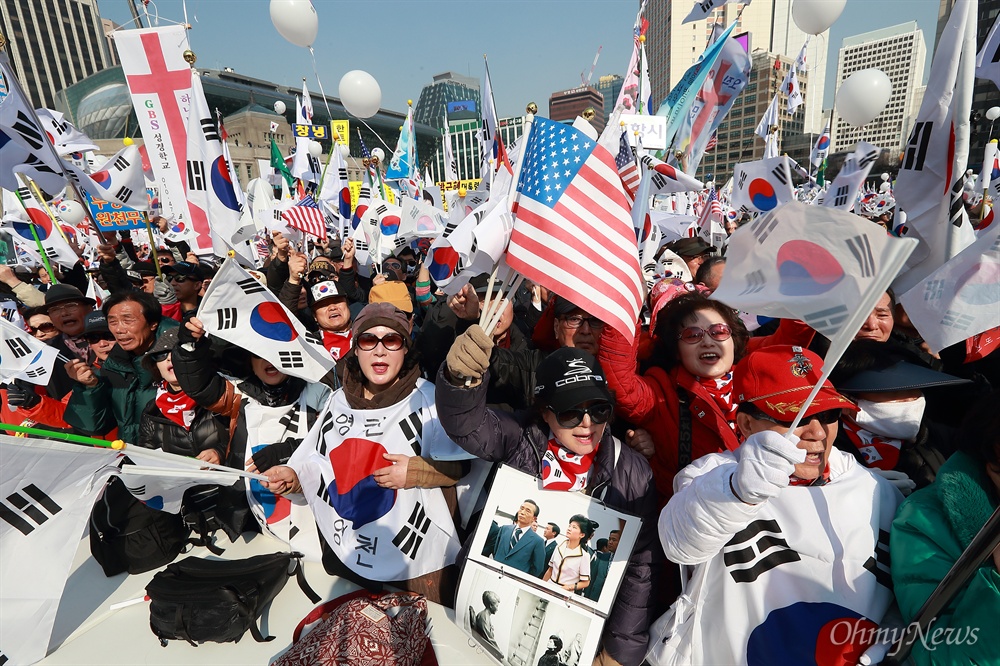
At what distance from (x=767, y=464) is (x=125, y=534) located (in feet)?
11.4

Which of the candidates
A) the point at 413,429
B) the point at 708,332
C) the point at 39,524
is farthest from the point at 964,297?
the point at 39,524

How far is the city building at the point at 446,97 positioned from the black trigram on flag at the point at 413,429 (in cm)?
8088

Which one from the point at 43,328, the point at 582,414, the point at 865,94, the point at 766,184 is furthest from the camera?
the point at 865,94

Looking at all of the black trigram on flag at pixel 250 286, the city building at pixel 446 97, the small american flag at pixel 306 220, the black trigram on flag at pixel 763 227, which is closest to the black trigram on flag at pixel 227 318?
the black trigram on flag at pixel 250 286

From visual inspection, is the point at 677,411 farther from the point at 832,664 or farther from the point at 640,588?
the point at 832,664

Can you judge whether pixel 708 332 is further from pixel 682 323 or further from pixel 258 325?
pixel 258 325

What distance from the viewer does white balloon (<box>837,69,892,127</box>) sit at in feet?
22.0

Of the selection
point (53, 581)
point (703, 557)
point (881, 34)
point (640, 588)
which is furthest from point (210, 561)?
point (881, 34)

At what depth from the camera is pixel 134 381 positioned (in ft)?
10.2

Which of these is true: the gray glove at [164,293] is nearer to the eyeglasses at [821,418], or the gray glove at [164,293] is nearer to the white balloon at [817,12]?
the eyeglasses at [821,418]

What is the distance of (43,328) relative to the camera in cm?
Answer: 410

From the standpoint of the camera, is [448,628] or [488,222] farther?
[448,628]

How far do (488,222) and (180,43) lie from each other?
154 inches

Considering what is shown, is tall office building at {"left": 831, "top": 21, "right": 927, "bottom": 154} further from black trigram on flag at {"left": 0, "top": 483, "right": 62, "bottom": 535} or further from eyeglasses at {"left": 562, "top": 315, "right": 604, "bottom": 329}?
black trigram on flag at {"left": 0, "top": 483, "right": 62, "bottom": 535}
